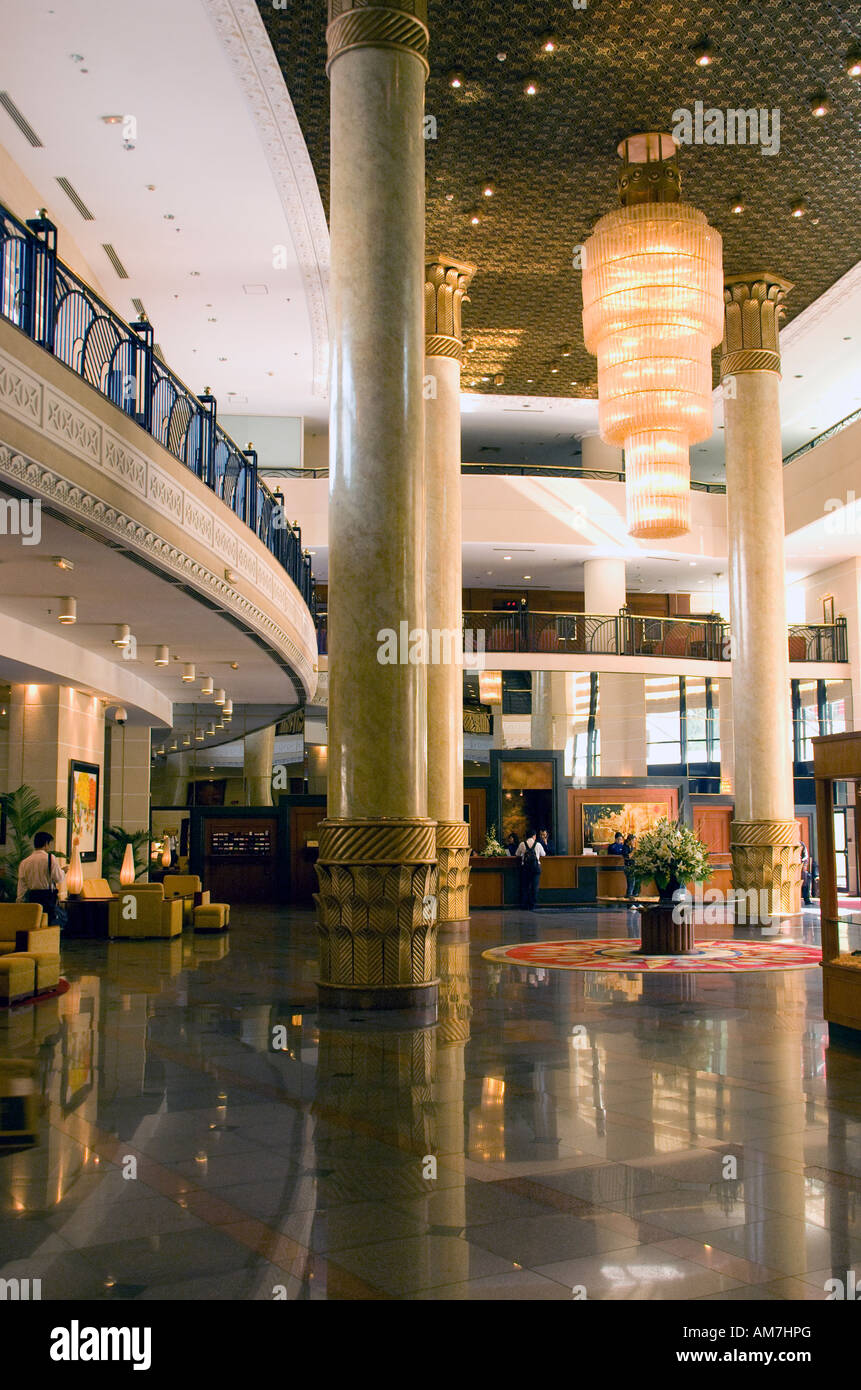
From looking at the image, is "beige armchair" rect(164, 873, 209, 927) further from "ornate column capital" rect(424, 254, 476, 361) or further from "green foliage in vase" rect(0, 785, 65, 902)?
"ornate column capital" rect(424, 254, 476, 361)

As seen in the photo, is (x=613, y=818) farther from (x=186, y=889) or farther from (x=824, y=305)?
(x=824, y=305)

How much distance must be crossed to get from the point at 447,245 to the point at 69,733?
8.05 meters

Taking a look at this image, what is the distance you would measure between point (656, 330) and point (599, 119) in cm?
262

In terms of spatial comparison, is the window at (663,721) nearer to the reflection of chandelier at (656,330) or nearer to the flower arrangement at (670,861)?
the reflection of chandelier at (656,330)

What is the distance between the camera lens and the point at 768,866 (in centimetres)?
1577

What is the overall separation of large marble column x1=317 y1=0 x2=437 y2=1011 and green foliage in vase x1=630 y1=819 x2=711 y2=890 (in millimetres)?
4392

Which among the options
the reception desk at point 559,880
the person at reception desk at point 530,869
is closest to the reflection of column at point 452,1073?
the person at reception desk at point 530,869

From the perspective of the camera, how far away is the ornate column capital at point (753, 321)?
16375 mm

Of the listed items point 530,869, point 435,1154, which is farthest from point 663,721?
point 435,1154

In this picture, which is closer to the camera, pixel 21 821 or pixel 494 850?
pixel 21 821

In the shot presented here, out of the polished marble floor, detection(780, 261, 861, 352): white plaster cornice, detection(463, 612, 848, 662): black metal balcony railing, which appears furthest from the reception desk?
the polished marble floor

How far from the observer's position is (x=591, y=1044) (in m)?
7.03

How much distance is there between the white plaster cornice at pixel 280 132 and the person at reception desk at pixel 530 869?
887cm

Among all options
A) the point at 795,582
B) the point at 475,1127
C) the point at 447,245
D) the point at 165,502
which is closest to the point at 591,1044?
the point at 475,1127
